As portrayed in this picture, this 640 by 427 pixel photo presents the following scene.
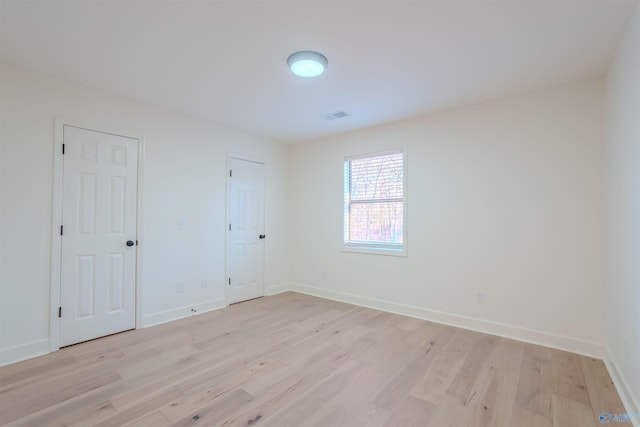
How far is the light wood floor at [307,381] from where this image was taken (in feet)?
6.05

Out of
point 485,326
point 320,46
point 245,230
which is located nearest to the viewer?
point 320,46

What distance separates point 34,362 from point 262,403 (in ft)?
7.06

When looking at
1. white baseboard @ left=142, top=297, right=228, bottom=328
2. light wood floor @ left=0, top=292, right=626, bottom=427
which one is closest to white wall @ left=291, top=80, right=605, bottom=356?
light wood floor @ left=0, top=292, right=626, bottom=427

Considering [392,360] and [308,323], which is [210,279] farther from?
[392,360]

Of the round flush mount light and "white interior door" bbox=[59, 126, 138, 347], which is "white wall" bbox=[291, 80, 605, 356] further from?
"white interior door" bbox=[59, 126, 138, 347]

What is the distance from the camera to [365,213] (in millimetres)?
4328

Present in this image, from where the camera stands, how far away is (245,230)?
4.50 meters

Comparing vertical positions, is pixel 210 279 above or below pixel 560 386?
above

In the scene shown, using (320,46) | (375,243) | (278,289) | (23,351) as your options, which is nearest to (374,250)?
(375,243)

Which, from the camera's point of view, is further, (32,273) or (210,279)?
(210,279)

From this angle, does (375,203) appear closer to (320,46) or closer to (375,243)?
(375,243)

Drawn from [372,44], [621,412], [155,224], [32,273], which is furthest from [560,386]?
[32,273]

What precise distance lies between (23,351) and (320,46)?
3626 millimetres

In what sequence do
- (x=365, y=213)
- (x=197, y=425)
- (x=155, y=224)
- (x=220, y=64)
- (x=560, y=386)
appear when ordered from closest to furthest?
(x=197, y=425)
(x=560, y=386)
(x=220, y=64)
(x=155, y=224)
(x=365, y=213)
